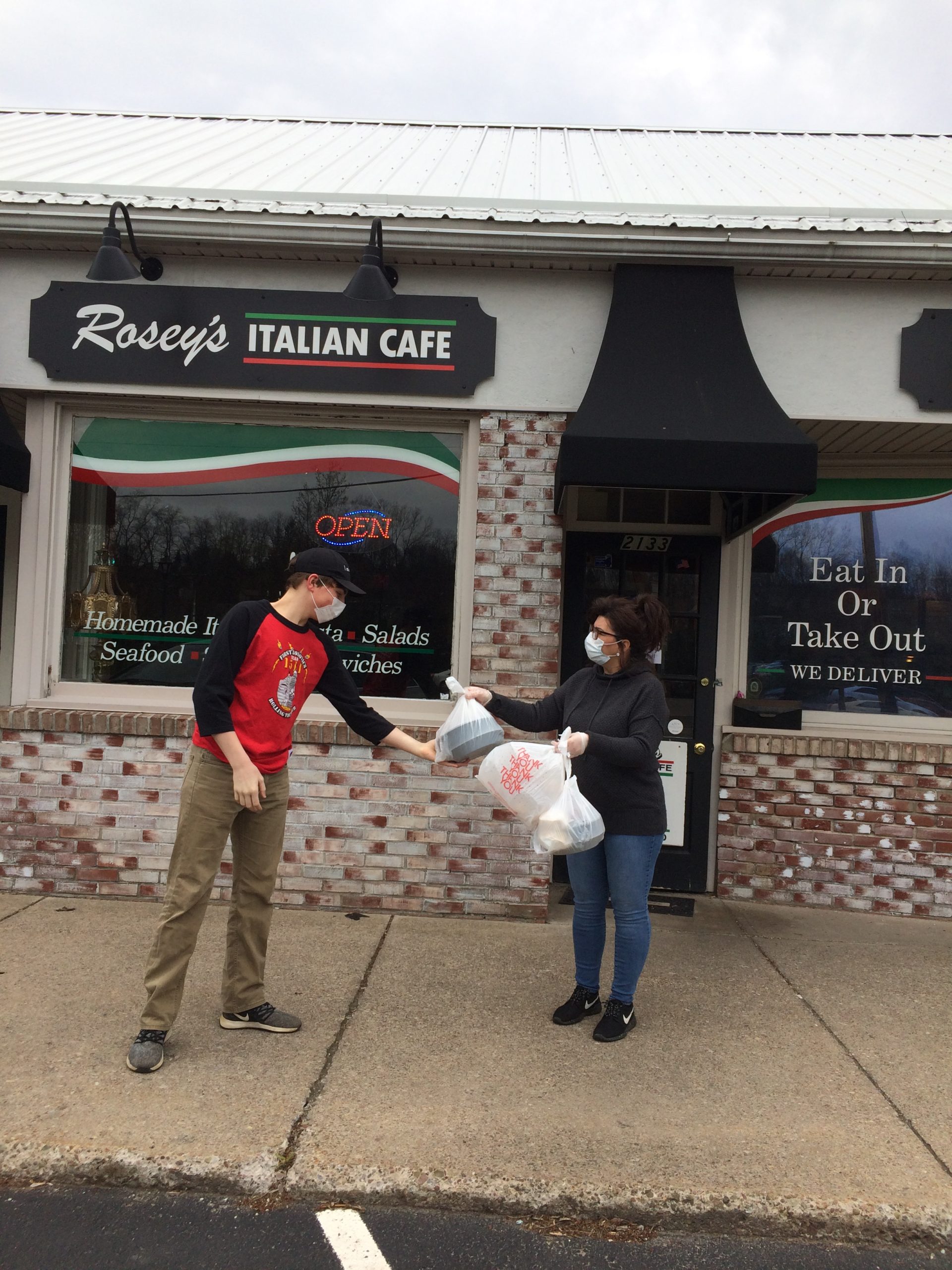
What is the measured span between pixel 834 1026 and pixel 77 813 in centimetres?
426

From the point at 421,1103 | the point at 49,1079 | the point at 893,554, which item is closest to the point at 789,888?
the point at 893,554

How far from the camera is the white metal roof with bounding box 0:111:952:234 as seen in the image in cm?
534

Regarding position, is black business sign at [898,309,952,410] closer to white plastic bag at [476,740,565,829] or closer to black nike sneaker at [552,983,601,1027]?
white plastic bag at [476,740,565,829]

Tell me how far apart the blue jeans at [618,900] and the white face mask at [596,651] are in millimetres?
713

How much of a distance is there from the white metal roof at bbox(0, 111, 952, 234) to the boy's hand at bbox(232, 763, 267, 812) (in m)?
3.46

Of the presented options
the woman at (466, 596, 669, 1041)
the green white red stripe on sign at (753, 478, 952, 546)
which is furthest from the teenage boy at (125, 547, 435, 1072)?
the green white red stripe on sign at (753, 478, 952, 546)

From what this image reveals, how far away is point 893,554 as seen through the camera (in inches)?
239

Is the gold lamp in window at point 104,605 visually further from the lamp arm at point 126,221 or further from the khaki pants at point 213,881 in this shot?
the khaki pants at point 213,881

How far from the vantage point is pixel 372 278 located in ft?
16.1

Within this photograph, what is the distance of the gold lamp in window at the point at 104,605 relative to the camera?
18.7ft

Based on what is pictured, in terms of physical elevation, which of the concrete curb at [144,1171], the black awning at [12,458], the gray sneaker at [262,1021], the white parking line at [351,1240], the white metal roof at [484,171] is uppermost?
the white metal roof at [484,171]

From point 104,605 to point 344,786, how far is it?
1.92m

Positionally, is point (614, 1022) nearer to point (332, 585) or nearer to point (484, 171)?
point (332, 585)

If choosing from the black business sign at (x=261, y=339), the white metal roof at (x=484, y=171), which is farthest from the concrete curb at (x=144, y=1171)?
the white metal roof at (x=484, y=171)
